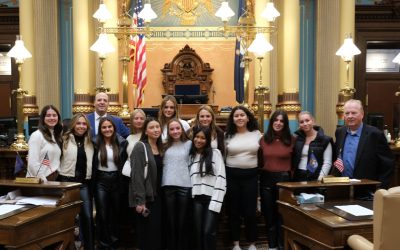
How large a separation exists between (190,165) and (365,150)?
1.66m

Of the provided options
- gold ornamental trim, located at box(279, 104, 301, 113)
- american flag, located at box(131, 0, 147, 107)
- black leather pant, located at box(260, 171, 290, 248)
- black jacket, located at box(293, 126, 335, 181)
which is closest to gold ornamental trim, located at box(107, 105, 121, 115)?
american flag, located at box(131, 0, 147, 107)

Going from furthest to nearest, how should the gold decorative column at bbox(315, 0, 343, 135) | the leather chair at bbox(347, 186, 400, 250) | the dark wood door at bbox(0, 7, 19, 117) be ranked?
the dark wood door at bbox(0, 7, 19, 117) → the gold decorative column at bbox(315, 0, 343, 135) → the leather chair at bbox(347, 186, 400, 250)

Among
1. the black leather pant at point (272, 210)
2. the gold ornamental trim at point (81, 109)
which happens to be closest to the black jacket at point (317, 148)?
the black leather pant at point (272, 210)

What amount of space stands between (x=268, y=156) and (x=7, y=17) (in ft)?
32.2

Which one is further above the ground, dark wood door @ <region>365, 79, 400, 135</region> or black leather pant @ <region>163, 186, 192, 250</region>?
dark wood door @ <region>365, 79, 400, 135</region>

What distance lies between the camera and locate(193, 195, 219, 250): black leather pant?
434 centimetres

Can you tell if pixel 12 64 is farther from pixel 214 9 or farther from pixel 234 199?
pixel 234 199

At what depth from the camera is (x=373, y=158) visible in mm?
4211

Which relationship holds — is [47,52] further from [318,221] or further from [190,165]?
[318,221]

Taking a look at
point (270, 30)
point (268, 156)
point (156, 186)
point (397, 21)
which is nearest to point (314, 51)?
point (397, 21)

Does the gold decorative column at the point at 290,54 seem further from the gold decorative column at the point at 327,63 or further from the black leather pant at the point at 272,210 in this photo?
the black leather pant at the point at 272,210

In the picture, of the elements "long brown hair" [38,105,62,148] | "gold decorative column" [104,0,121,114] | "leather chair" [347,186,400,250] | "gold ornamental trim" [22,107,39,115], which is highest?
"gold decorative column" [104,0,121,114]

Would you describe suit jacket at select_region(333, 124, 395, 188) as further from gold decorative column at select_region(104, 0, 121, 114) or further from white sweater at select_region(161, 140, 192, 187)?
gold decorative column at select_region(104, 0, 121, 114)

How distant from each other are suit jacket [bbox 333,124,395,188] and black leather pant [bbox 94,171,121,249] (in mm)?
2410
